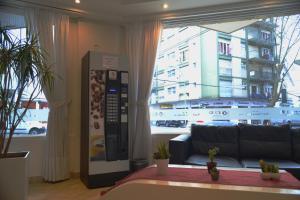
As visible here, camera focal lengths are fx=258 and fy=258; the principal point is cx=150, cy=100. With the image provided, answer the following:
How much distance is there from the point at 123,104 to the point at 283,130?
7.29 feet

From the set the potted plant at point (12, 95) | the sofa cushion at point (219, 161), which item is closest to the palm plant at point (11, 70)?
the potted plant at point (12, 95)

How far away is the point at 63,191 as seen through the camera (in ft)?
11.2

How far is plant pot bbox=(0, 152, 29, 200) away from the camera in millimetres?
2699

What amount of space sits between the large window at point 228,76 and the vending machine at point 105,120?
0.84 metres

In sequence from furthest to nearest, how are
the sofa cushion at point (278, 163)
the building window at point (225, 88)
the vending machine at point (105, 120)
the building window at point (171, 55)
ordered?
the building window at point (171, 55) < the building window at point (225, 88) < the vending machine at point (105, 120) < the sofa cushion at point (278, 163)

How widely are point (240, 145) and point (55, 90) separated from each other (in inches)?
110

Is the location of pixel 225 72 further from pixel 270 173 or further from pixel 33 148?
pixel 33 148

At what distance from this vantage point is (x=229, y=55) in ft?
14.0

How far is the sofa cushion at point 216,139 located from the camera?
3.57 metres

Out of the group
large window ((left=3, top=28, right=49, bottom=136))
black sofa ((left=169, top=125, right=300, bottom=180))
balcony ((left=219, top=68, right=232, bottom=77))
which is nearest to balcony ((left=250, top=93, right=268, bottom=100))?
balcony ((left=219, top=68, right=232, bottom=77))

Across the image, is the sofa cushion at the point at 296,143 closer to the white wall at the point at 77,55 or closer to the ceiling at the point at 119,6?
the ceiling at the point at 119,6

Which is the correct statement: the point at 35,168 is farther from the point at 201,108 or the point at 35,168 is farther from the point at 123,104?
the point at 201,108

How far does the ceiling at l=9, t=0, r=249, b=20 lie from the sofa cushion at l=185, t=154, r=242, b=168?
7.34 ft

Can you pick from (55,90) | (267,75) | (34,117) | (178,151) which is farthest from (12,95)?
(267,75)
